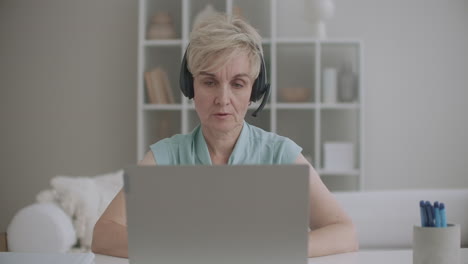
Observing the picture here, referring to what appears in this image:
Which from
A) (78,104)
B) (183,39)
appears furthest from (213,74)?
(78,104)

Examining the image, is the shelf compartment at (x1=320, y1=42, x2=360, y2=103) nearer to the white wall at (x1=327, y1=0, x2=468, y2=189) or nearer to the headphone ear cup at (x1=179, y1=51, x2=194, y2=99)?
the white wall at (x1=327, y1=0, x2=468, y2=189)

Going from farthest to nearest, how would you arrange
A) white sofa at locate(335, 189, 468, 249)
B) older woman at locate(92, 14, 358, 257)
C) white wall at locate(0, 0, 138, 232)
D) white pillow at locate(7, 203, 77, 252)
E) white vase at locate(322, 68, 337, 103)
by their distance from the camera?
white wall at locate(0, 0, 138, 232) < white vase at locate(322, 68, 337, 103) < white pillow at locate(7, 203, 77, 252) < white sofa at locate(335, 189, 468, 249) < older woman at locate(92, 14, 358, 257)

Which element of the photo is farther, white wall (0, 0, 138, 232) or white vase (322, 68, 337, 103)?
white wall (0, 0, 138, 232)

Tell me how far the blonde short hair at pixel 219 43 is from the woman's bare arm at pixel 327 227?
0.33m

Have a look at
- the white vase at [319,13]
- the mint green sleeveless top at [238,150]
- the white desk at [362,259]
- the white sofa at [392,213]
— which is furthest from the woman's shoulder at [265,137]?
the white vase at [319,13]

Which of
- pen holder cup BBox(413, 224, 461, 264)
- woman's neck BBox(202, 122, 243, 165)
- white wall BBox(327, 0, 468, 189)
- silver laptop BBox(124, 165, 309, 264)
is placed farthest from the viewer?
white wall BBox(327, 0, 468, 189)

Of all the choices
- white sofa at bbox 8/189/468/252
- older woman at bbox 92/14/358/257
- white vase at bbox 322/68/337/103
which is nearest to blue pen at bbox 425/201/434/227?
older woman at bbox 92/14/358/257

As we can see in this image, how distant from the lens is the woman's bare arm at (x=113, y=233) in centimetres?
129

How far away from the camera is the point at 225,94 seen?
1.45 meters

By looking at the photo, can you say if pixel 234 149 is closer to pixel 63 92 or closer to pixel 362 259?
pixel 362 259

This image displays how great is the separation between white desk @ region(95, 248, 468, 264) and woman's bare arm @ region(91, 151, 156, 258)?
2 cm

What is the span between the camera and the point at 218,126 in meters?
1.50

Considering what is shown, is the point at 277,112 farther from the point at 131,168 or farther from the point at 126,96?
the point at 131,168

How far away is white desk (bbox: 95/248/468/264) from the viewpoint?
1.23 metres
